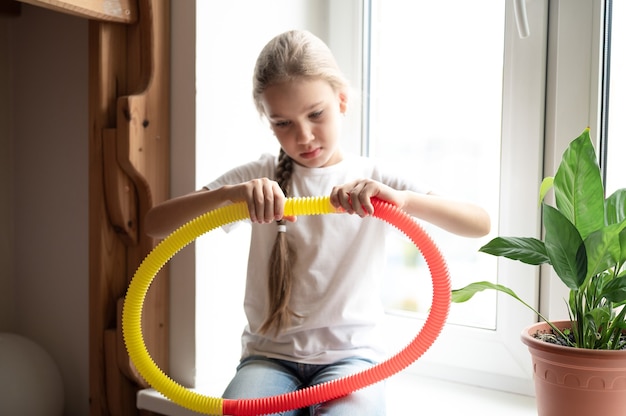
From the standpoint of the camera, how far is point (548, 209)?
1.08 meters

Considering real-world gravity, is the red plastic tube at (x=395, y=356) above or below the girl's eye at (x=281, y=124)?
below

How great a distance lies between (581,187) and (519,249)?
133 millimetres

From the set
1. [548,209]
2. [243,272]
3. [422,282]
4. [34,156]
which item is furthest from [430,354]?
[34,156]

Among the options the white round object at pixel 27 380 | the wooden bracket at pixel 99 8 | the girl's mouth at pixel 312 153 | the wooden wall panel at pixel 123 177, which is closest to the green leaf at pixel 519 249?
the girl's mouth at pixel 312 153

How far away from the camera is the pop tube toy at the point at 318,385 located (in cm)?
111

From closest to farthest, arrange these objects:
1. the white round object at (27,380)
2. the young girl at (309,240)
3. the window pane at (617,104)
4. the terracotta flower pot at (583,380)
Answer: the terracotta flower pot at (583,380) < the young girl at (309,240) < the window pane at (617,104) < the white round object at (27,380)

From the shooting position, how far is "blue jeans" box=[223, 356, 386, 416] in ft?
3.95

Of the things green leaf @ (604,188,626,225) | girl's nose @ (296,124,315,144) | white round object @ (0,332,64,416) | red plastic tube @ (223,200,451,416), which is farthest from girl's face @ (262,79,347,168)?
white round object @ (0,332,64,416)

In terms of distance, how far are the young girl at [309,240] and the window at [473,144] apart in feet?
0.51

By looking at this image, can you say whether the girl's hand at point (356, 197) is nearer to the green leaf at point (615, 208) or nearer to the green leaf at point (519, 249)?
the green leaf at point (519, 249)

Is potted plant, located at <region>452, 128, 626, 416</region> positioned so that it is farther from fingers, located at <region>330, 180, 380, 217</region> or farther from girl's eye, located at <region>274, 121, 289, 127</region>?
girl's eye, located at <region>274, 121, 289, 127</region>

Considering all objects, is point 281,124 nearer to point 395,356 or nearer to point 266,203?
point 266,203

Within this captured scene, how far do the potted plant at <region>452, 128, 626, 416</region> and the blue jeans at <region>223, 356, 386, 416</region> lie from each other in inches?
10.9

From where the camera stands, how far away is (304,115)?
4.21 ft
